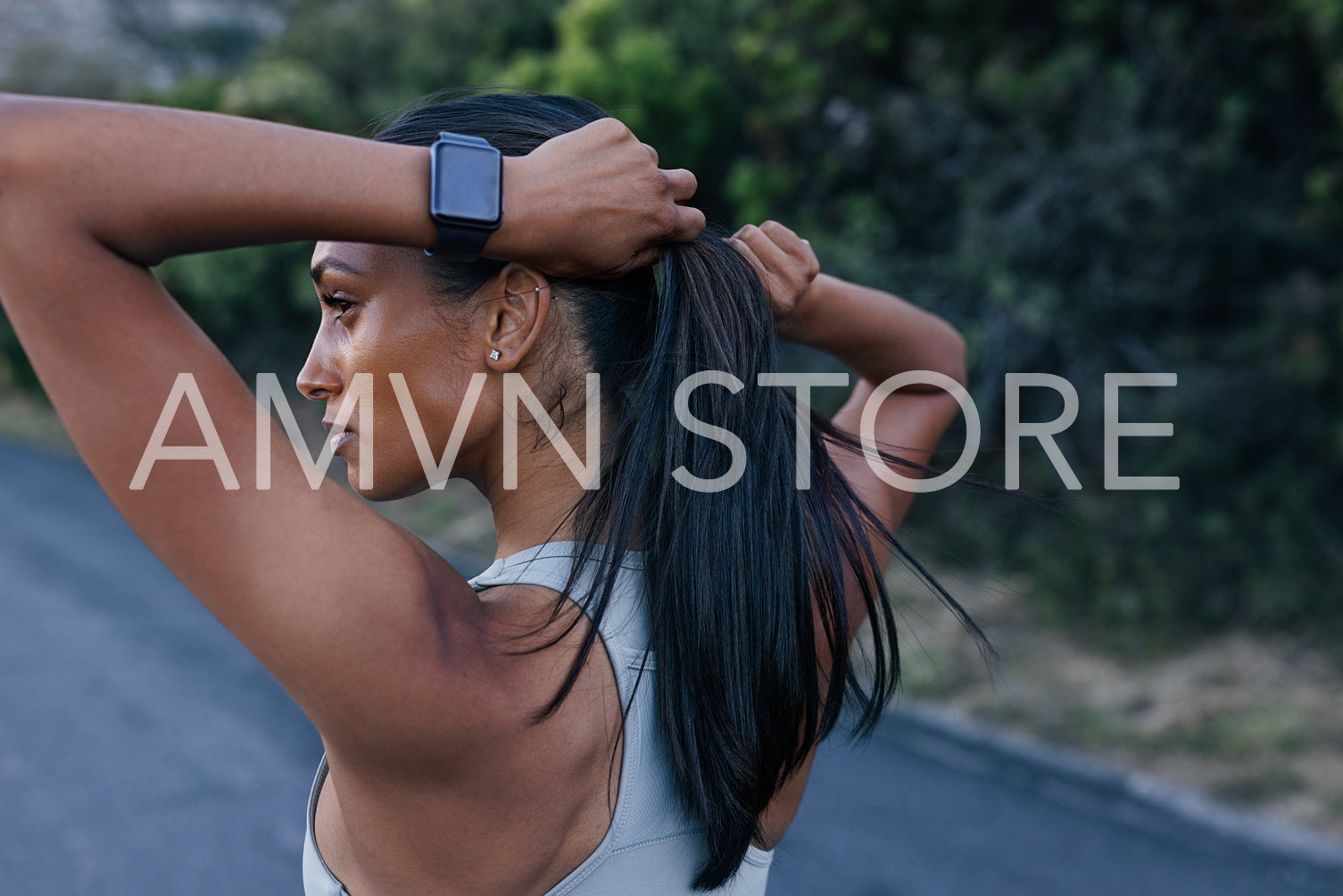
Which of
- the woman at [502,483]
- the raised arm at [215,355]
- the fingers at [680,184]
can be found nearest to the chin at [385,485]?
the woman at [502,483]

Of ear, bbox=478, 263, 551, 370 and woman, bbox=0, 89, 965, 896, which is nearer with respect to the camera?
woman, bbox=0, 89, 965, 896

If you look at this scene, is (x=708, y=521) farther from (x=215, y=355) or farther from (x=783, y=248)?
(x=215, y=355)

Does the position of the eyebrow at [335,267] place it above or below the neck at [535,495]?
above

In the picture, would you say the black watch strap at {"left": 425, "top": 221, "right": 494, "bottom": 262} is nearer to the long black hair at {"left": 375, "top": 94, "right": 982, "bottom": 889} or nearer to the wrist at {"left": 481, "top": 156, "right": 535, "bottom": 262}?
the wrist at {"left": 481, "top": 156, "right": 535, "bottom": 262}

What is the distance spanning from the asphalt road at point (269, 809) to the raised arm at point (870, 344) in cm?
223

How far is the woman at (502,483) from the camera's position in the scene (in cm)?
89

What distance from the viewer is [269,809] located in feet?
15.1

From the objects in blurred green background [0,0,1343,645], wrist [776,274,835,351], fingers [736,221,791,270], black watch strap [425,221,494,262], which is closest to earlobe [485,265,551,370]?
black watch strap [425,221,494,262]

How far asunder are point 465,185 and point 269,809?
4280 mm

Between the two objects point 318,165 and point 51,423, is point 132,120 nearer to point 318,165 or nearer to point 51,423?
point 318,165

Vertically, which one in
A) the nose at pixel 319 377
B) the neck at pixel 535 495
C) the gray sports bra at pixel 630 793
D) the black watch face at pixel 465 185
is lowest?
the gray sports bra at pixel 630 793

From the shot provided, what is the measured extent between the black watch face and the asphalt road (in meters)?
3.19

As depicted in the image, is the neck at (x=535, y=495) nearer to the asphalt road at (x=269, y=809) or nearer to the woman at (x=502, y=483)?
the woman at (x=502, y=483)

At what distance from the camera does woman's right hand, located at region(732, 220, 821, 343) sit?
1448mm
